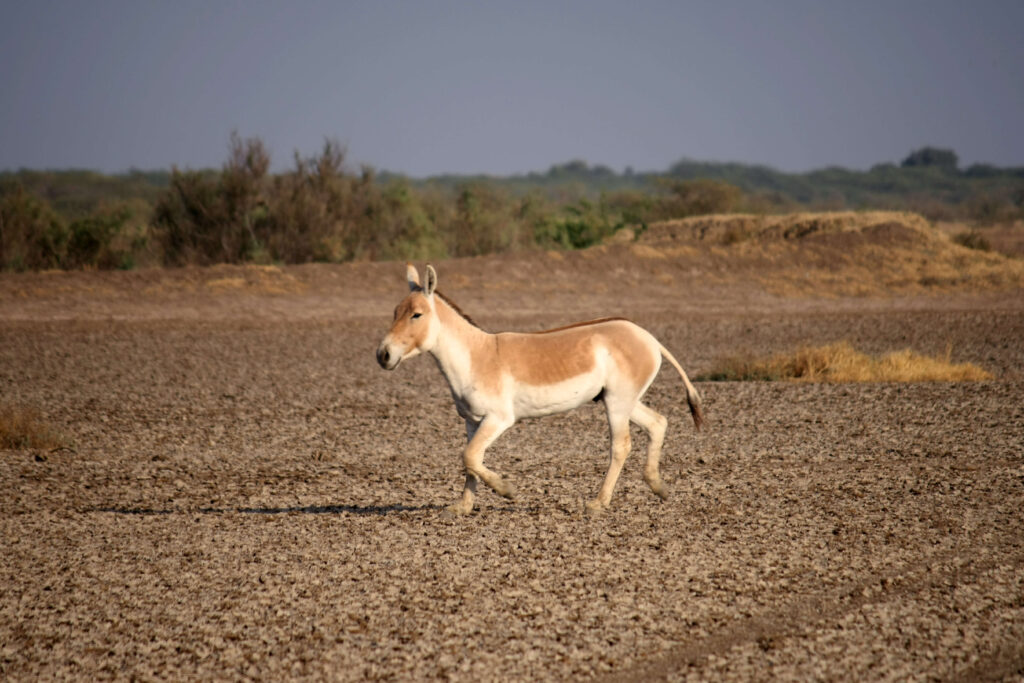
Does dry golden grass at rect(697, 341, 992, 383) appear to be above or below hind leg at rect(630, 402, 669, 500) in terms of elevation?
below

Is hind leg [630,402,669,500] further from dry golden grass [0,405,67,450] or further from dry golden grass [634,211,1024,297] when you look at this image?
dry golden grass [634,211,1024,297]

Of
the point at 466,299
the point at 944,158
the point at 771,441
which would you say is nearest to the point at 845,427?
the point at 771,441

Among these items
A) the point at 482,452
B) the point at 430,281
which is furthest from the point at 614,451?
the point at 430,281

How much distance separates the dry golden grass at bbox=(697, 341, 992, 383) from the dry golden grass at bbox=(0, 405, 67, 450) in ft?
32.2

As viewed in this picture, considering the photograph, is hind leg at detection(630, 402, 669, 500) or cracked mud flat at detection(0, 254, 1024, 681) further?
hind leg at detection(630, 402, 669, 500)

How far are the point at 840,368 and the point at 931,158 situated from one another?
17778cm

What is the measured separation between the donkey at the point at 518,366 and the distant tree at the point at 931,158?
18134 centimetres

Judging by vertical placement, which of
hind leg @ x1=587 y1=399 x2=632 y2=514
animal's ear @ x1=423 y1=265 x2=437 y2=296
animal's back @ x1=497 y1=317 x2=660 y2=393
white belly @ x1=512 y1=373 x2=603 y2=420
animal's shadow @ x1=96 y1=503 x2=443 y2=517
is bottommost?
animal's shadow @ x1=96 y1=503 x2=443 y2=517

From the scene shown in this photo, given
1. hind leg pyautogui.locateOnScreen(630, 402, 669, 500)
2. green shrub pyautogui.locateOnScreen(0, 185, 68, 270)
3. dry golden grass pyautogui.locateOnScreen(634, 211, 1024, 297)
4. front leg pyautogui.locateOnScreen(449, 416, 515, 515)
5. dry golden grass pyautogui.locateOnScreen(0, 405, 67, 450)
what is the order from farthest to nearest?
dry golden grass pyautogui.locateOnScreen(634, 211, 1024, 297) → green shrub pyautogui.locateOnScreen(0, 185, 68, 270) → dry golden grass pyautogui.locateOnScreen(0, 405, 67, 450) → hind leg pyautogui.locateOnScreen(630, 402, 669, 500) → front leg pyautogui.locateOnScreen(449, 416, 515, 515)

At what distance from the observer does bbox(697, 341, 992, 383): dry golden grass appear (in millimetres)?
14789

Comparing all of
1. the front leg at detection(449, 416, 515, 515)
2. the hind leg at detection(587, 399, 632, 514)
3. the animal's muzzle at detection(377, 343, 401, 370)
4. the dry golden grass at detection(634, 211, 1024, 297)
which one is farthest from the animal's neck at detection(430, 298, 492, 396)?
the dry golden grass at detection(634, 211, 1024, 297)

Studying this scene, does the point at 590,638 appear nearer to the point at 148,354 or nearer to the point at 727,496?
the point at 727,496

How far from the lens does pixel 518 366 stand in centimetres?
753

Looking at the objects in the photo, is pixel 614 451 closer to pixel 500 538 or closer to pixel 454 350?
pixel 500 538
